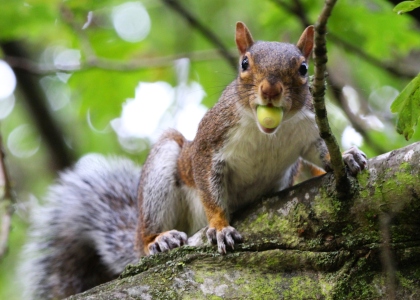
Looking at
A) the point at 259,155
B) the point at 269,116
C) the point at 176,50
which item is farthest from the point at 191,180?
the point at 176,50

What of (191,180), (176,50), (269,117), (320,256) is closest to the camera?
(320,256)

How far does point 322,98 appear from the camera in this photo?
1.78m

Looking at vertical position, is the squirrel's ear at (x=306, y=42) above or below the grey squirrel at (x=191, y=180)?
above

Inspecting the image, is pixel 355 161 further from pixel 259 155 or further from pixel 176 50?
pixel 176 50

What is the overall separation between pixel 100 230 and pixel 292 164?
1.52 metres

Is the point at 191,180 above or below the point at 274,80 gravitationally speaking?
A: below

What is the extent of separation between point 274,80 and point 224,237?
0.67 meters

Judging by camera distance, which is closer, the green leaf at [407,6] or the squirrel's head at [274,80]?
the green leaf at [407,6]

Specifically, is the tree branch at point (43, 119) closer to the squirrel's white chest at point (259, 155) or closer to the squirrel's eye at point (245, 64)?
the squirrel's white chest at point (259, 155)

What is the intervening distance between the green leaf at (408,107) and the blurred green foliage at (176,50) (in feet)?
4.23

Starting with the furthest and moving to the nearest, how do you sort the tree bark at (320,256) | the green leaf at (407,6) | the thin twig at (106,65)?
the thin twig at (106,65) → the tree bark at (320,256) → the green leaf at (407,6)

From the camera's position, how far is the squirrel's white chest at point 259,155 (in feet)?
8.75

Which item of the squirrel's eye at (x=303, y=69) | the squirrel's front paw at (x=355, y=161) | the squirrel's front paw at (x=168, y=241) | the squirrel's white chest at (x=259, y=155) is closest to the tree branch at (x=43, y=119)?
the squirrel's front paw at (x=168, y=241)

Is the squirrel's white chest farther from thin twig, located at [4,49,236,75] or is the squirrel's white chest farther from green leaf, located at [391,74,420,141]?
thin twig, located at [4,49,236,75]
